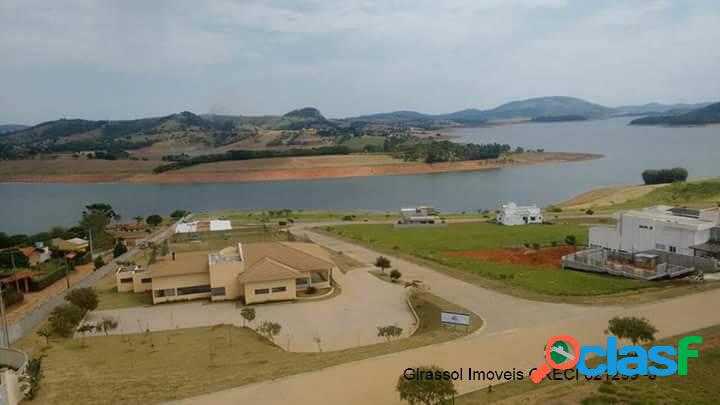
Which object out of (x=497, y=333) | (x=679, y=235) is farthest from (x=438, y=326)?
(x=679, y=235)

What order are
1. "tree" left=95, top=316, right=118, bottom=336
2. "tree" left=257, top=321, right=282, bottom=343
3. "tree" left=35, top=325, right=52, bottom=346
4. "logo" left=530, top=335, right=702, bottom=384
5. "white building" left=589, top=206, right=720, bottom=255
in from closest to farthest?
"logo" left=530, top=335, right=702, bottom=384 → "tree" left=35, top=325, right=52, bottom=346 → "tree" left=257, top=321, right=282, bottom=343 → "tree" left=95, top=316, right=118, bottom=336 → "white building" left=589, top=206, right=720, bottom=255

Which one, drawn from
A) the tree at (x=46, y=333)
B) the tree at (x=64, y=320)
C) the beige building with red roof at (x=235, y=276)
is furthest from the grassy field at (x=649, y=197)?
the tree at (x=46, y=333)

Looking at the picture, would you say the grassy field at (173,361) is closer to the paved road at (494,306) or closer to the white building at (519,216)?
the paved road at (494,306)

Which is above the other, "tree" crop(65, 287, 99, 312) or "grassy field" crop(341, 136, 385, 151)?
"grassy field" crop(341, 136, 385, 151)

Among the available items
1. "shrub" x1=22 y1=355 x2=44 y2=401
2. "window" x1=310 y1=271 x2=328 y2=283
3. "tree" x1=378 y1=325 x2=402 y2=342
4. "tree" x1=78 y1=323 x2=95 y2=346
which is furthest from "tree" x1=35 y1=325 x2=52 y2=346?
"tree" x1=378 y1=325 x2=402 y2=342

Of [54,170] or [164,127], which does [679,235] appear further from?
[164,127]

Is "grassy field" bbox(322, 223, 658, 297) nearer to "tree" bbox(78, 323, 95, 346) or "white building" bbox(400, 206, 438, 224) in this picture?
"white building" bbox(400, 206, 438, 224)

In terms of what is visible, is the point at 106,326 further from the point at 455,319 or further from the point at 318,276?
the point at 455,319
